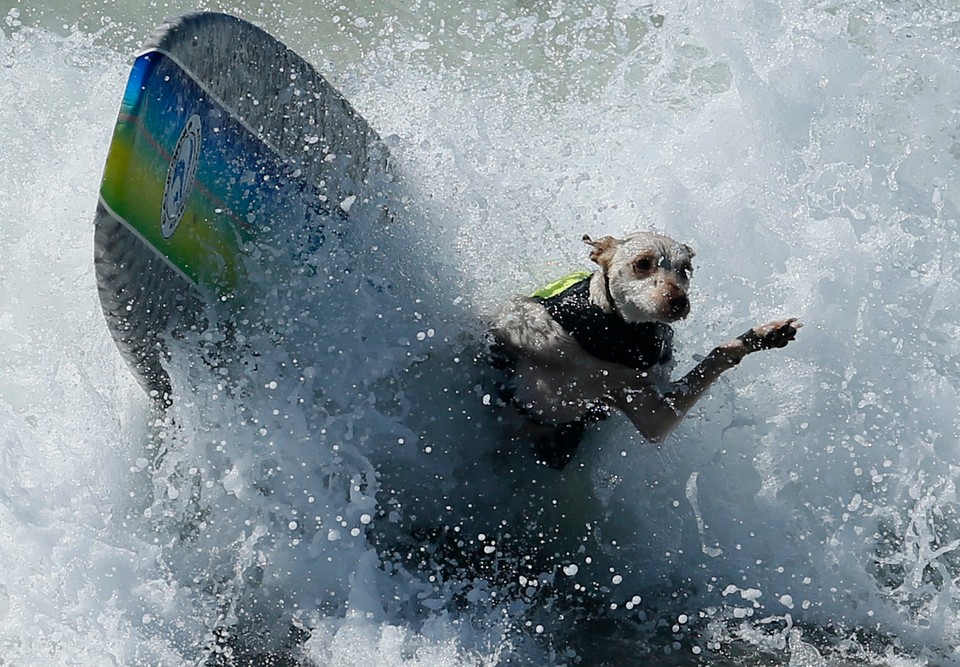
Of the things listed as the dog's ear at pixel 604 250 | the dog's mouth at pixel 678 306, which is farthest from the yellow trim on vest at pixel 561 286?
the dog's mouth at pixel 678 306

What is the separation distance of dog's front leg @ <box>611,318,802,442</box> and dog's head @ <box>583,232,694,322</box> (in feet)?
0.88

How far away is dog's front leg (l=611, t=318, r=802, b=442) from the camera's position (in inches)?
156

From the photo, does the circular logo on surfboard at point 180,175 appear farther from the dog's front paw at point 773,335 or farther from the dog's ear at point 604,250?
the dog's front paw at point 773,335

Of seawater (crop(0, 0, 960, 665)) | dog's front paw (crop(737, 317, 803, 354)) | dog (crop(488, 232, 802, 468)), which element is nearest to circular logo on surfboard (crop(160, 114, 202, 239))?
seawater (crop(0, 0, 960, 665))

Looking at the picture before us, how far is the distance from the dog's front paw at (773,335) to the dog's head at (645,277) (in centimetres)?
26

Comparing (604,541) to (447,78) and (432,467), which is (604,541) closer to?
(432,467)

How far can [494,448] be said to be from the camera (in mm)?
4574

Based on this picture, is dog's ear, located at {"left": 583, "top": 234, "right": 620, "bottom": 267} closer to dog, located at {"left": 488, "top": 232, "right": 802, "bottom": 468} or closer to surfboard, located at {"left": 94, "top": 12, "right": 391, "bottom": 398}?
dog, located at {"left": 488, "top": 232, "right": 802, "bottom": 468}

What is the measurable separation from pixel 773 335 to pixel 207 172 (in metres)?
2.23

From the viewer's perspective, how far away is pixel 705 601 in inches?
169

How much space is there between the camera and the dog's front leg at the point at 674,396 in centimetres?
397

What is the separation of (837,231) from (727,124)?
1.13m

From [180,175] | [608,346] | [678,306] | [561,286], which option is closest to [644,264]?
[678,306]

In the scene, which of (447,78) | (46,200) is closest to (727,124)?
(447,78)
